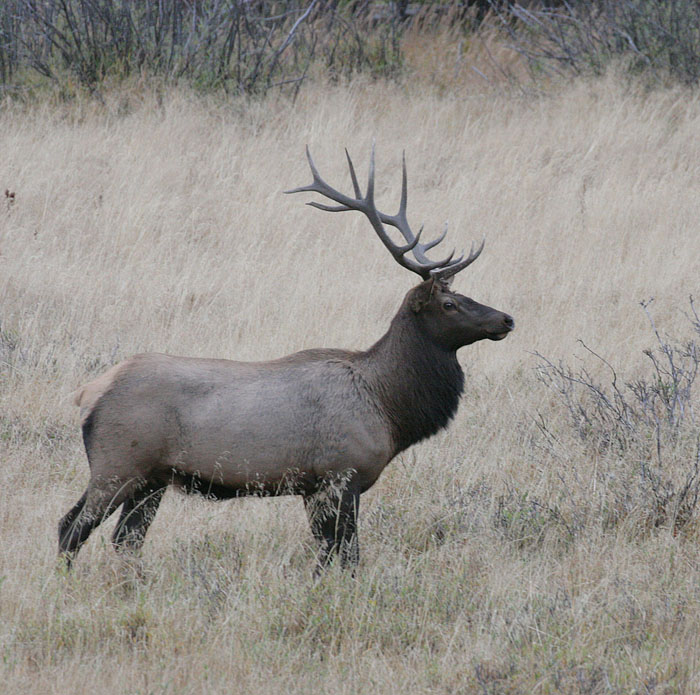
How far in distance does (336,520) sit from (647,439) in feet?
6.62

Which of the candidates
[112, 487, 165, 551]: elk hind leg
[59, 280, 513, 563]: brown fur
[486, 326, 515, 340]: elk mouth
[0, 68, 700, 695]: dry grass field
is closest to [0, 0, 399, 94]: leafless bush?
[0, 68, 700, 695]: dry grass field

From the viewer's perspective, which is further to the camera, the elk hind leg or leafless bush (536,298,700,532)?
leafless bush (536,298,700,532)

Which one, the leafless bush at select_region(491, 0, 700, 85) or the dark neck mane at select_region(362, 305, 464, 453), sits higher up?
the leafless bush at select_region(491, 0, 700, 85)

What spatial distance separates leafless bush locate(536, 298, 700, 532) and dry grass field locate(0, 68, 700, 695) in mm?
28

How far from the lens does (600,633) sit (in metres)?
4.28

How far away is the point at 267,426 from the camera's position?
4.89 meters

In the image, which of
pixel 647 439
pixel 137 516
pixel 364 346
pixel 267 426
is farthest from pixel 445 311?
pixel 364 346

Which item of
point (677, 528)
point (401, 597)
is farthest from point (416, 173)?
point (401, 597)

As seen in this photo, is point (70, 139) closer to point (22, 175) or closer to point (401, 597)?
point (22, 175)

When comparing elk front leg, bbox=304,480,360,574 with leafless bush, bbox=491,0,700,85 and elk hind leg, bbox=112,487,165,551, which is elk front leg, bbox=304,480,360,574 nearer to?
elk hind leg, bbox=112,487,165,551

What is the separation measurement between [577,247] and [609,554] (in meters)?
5.19

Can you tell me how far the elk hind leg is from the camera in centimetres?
503

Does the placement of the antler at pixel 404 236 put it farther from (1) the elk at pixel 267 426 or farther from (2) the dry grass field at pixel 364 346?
(2) the dry grass field at pixel 364 346

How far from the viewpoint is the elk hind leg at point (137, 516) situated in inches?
198
